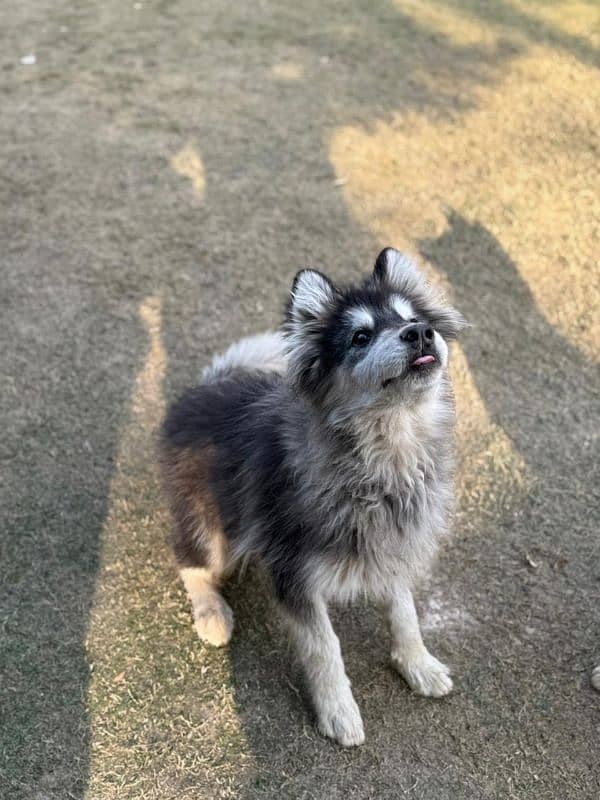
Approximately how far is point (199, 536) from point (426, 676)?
3.49 feet

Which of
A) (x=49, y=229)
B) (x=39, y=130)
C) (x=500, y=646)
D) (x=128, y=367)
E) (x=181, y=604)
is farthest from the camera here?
(x=39, y=130)

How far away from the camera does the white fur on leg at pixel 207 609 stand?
3.11 m

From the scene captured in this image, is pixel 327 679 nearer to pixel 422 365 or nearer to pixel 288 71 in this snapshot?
pixel 422 365

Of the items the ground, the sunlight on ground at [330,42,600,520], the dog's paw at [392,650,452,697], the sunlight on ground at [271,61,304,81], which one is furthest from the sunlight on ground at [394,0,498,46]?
the dog's paw at [392,650,452,697]

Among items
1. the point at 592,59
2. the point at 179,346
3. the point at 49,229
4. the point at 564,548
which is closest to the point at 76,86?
the point at 49,229

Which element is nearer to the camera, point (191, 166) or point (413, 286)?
point (413, 286)

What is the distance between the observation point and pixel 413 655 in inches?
115

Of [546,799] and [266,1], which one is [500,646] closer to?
[546,799]

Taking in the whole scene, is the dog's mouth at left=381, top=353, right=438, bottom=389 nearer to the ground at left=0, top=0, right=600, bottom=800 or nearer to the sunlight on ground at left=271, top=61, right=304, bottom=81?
the ground at left=0, top=0, right=600, bottom=800

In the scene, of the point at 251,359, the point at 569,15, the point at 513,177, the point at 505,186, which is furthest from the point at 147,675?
the point at 569,15

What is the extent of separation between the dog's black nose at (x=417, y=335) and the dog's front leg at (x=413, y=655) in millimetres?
1079

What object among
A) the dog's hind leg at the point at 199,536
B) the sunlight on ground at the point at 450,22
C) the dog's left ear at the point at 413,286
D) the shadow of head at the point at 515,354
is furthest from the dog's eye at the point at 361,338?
the sunlight on ground at the point at 450,22

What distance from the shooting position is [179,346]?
14.7 ft

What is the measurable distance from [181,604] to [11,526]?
0.95 meters
